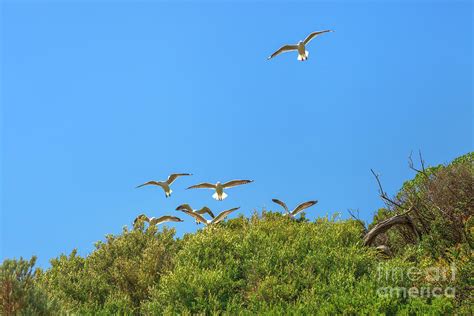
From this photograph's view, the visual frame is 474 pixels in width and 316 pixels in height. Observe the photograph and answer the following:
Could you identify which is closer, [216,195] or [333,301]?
[333,301]

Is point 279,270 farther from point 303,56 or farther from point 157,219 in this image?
point 303,56

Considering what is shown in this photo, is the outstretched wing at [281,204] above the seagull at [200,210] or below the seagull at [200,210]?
below

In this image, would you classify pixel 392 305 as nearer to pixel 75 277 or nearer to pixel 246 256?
pixel 246 256

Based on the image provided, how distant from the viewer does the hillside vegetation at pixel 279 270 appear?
10.4 m

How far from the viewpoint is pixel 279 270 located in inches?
475

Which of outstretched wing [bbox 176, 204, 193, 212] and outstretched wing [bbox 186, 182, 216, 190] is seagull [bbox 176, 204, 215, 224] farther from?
outstretched wing [bbox 186, 182, 216, 190]

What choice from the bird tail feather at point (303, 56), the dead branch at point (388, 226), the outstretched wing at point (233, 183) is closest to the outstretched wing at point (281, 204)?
the outstretched wing at point (233, 183)

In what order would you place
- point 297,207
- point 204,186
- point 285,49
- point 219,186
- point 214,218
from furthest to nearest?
point 285,49, point 204,186, point 219,186, point 297,207, point 214,218

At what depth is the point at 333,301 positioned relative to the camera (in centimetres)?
1051

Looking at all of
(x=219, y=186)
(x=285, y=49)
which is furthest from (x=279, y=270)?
(x=285, y=49)

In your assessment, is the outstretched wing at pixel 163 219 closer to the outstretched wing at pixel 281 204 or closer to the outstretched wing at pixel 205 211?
the outstretched wing at pixel 205 211

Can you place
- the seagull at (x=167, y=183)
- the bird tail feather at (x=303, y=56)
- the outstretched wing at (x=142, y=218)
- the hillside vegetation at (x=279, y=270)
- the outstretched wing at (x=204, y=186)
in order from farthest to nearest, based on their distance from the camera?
1. the bird tail feather at (x=303, y=56)
2. the seagull at (x=167, y=183)
3. the outstretched wing at (x=204, y=186)
4. the outstretched wing at (x=142, y=218)
5. the hillside vegetation at (x=279, y=270)

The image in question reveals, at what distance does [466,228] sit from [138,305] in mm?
6996

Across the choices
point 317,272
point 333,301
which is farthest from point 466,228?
point 333,301
